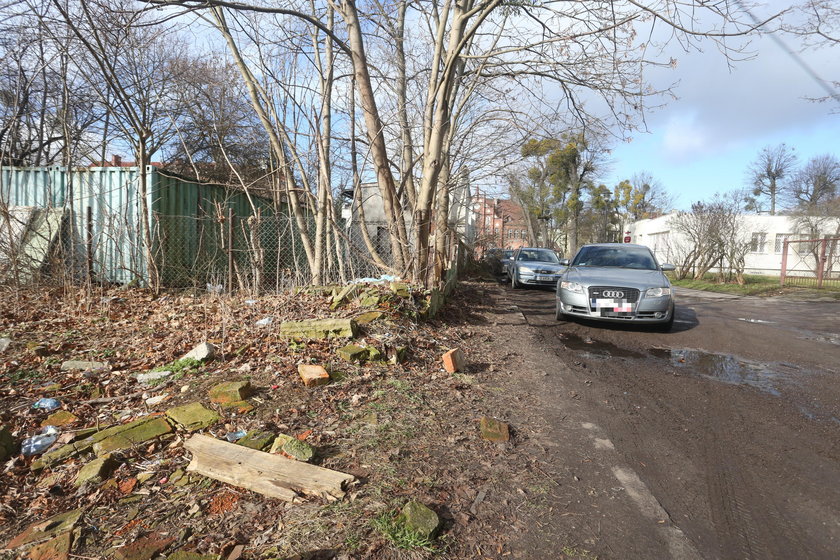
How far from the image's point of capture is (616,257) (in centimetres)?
837

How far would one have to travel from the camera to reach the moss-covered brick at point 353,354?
4570 millimetres

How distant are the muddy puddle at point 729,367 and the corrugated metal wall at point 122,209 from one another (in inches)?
298

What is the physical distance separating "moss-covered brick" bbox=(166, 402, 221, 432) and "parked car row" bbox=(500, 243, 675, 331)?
19.0ft

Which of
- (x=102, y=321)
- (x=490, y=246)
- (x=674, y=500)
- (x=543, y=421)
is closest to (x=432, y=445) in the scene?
(x=543, y=421)

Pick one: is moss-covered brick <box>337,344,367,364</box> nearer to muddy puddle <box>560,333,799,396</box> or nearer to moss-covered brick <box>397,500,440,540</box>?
moss-covered brick <box>397,500,440,540</box>

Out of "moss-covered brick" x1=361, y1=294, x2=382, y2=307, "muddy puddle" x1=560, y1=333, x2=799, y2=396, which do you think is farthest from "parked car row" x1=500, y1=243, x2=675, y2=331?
"moss-covered brick" x1=361, y1=294, x2=382, y2=307

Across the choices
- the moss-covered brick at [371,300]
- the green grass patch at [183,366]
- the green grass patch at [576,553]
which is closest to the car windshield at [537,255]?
the moss-covered brick at [371,300]

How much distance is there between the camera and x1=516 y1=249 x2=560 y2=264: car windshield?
16.3 m

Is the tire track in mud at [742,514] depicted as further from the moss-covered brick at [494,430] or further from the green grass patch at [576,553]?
the moss-covered brick at [494,430]

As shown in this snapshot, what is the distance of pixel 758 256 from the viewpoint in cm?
2520

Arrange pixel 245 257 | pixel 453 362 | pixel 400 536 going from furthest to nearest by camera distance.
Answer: pixel 245 257, pixel 453 362, pixel 400 536

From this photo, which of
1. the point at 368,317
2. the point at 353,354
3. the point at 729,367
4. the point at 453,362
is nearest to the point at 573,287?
the point at 729,367

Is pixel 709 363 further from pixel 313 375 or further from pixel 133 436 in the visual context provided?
pixel 133 436

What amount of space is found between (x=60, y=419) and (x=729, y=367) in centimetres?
682
